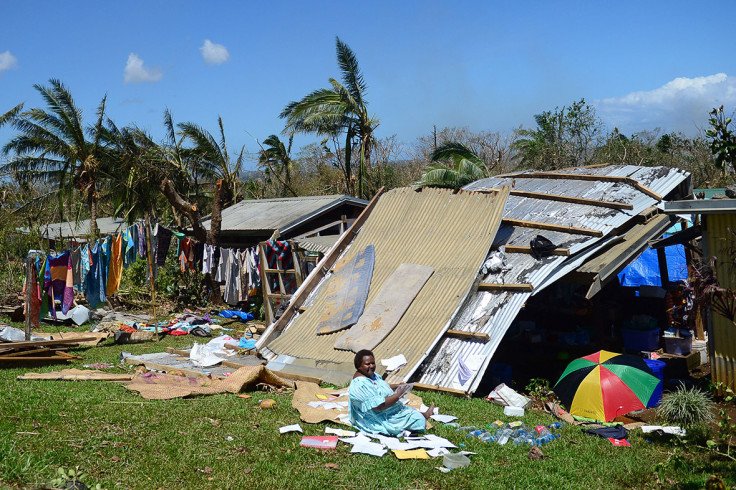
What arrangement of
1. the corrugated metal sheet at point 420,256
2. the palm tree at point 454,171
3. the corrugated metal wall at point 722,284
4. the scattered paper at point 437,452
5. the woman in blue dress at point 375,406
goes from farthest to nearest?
the palm tree at point 454,171 < the corrugated metal sheet at point 420,256 < the corrugated metal wall at point 722,284 < the woman in blue dress at point 375,406 < the scattered paper at point 437,452

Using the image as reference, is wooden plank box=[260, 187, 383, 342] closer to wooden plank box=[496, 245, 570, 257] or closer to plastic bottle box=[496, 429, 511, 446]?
wooden plank box=[496, 245, 570, 257]

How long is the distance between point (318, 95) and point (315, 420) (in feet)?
53.7

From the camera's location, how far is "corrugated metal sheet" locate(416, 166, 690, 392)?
936 centimetres

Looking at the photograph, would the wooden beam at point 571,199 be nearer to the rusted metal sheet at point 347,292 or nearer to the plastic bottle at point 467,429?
the rusted metal sheet at point 347,292

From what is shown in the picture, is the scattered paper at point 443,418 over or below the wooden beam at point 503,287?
below

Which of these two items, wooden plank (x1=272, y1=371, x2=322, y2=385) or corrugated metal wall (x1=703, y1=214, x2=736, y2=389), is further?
wooden plank (x1=272, y1=371, x2=322, y2=385)

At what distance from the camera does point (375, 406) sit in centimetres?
698

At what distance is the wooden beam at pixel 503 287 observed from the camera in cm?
976

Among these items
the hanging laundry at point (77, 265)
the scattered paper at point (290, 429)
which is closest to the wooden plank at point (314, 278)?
the scattered paper at point (290, 429)

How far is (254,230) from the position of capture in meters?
18.4

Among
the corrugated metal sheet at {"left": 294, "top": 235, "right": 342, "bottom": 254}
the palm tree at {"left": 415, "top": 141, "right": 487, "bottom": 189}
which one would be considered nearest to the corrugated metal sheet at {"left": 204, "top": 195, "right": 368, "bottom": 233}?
the palm tree at {"left": 415, "top": 141, "right": 487, "bottom": 189}

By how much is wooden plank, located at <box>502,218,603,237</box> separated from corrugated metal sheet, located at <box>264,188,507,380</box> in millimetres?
696

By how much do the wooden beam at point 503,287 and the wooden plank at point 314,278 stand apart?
3.29 metres

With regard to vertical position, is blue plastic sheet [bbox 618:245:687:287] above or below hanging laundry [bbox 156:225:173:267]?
below
